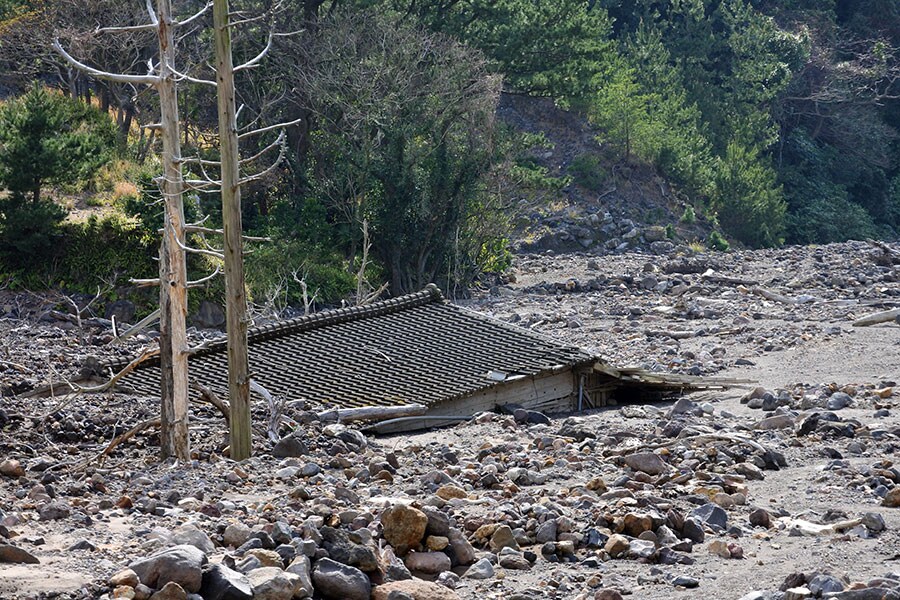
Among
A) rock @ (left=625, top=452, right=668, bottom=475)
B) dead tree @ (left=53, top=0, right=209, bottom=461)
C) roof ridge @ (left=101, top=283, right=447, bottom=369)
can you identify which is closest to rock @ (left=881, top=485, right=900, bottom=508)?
rock @ (left=625, top=452, right=668, bottom=475)

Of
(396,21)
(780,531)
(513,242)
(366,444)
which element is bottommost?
(513,242)

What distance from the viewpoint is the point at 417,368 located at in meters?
14.9

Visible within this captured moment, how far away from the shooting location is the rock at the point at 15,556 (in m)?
6.18

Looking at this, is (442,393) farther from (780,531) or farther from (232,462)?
(780,531)

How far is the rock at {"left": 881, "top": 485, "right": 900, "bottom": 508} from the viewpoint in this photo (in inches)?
324

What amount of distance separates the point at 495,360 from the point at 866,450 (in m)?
5.54

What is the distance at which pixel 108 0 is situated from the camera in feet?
92.3

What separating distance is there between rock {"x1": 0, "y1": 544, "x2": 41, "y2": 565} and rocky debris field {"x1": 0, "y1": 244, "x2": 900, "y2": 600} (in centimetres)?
1

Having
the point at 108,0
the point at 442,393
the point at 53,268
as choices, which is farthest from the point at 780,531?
the point at 108,0

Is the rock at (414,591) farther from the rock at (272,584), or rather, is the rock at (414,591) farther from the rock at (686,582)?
the rock at (686,582)

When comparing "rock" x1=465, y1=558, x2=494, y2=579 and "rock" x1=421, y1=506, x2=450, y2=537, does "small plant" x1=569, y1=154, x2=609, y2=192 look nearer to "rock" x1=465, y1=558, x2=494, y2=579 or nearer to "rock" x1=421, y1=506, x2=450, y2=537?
"rock" x1=421, y1=506, x2=450, y2=537

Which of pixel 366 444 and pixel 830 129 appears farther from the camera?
pixel 830 129

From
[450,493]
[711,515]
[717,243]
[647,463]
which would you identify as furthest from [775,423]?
[717,243]

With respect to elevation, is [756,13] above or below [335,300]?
above
